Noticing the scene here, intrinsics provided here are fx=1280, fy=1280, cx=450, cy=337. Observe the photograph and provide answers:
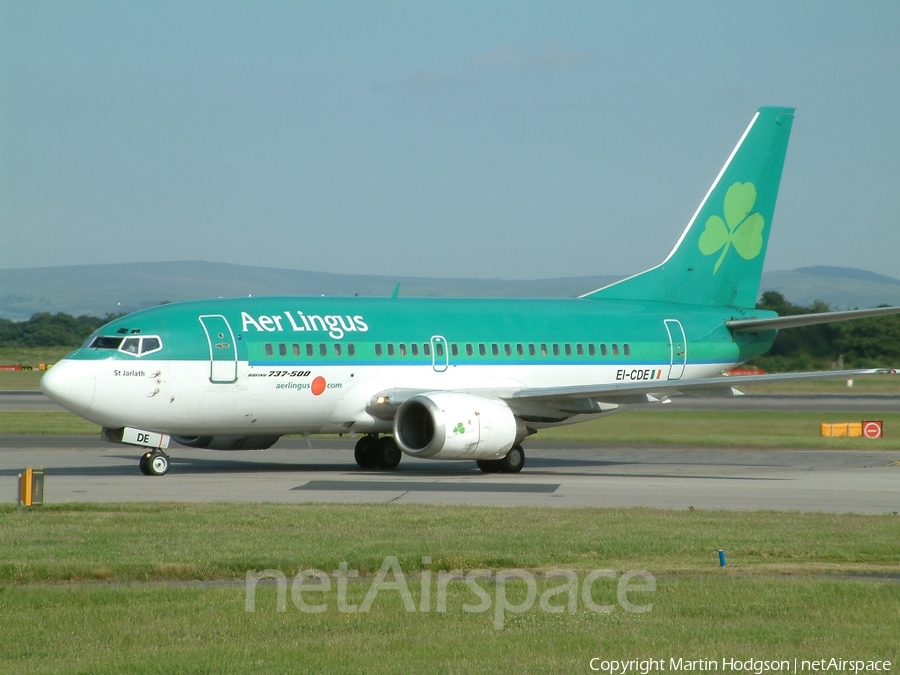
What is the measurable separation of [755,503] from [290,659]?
13.5 meters

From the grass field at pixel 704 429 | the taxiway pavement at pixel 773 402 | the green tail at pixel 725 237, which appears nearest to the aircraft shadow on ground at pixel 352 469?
the grass field at pixel 704 429

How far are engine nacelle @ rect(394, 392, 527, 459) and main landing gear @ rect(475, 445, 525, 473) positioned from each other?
2.35ft

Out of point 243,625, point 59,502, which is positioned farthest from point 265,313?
point 243,625

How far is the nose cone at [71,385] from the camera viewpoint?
25391 mm

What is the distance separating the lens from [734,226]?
35.6m

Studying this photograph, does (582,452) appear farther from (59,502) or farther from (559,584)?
(559,584)

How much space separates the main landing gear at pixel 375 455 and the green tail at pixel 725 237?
8.04 m

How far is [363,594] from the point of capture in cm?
1265

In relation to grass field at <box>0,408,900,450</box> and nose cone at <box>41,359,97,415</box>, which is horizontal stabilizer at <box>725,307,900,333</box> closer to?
grass field at <box>0,408,900,450</box>

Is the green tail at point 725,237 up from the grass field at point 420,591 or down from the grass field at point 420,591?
up

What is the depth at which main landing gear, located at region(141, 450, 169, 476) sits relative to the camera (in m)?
26.8

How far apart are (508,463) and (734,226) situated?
1087 centimetres

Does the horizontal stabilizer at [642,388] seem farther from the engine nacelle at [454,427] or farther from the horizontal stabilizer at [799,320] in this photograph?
the horizontal stabilizer at [799,320]

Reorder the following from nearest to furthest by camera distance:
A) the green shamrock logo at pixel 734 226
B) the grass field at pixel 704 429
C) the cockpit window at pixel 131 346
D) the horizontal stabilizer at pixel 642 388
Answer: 1. the cockpit window at pixel 131 346
2. the horizontal stabilizer at pixel 642 388
3. the grass field at pixel 704 429
4. the green shamrock logo at pixel 734 226
